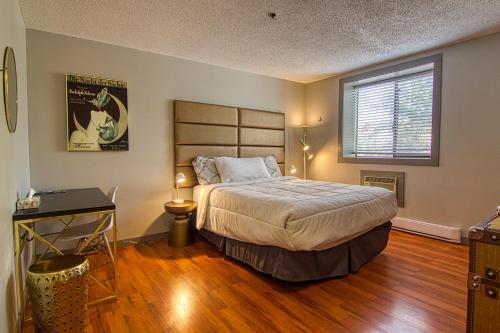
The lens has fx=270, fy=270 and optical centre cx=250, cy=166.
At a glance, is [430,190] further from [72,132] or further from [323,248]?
[72,132]

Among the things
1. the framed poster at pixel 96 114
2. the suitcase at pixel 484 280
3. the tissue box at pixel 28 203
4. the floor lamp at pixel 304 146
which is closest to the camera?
the suitcase at pixel 484 280

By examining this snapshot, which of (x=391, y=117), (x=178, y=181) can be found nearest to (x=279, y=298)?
(x=178, y=181)

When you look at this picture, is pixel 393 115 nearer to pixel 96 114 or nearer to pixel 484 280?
pixel 484 280

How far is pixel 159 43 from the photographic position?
3127mm

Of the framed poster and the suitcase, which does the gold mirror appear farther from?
the suitcase

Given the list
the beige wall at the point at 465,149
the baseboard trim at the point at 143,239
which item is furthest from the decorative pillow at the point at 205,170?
the beige wall at the point at 465,149

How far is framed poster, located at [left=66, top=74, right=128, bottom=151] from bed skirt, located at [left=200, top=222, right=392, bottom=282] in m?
1.77

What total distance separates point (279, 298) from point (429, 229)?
2495mm

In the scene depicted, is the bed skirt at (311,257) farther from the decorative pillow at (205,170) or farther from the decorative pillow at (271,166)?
the decorative pillow at (271,166)

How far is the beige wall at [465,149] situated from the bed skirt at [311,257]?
1.01m

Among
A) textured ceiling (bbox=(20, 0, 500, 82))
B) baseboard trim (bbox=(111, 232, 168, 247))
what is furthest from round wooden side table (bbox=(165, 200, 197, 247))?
textured ceiling (bbox=(20, 0, 500, 82))

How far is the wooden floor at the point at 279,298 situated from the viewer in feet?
5.84

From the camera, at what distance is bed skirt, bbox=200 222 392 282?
2.22 m

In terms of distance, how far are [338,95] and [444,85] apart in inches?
59.8
